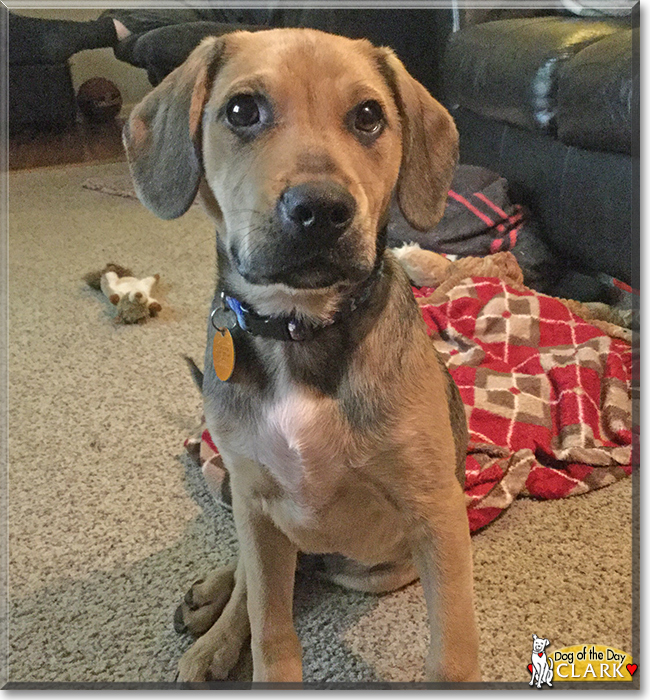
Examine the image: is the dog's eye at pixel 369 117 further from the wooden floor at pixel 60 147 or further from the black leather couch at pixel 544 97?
the wooden floor at pixel 60 147

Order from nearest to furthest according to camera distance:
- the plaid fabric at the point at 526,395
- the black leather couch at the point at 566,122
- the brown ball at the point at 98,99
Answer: the plaid fabric at the point at 526,395, the black leather couch at the point at 566,122, the brown ball at the point at 98,99

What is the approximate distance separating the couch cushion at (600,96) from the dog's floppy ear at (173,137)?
1.64 meters

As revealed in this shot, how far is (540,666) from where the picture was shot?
1.42 m

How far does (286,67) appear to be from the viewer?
49.5 inches

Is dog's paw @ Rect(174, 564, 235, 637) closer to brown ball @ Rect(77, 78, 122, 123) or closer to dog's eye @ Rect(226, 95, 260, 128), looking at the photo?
dog's eye @ Rect(226, 95, 260, 128)

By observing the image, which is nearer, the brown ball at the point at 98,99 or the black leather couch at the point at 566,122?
the black leather couch at the point at 566,122

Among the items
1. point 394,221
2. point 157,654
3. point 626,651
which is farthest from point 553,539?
point 394,221

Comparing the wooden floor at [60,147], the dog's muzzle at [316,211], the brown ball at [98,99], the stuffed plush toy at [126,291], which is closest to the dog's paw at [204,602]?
the dog's muzzle at [316,211]

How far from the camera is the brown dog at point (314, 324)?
47.9 inches

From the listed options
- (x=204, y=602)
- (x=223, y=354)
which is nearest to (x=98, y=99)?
(x=223, y=354)

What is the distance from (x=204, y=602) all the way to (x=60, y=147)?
13.9 ft

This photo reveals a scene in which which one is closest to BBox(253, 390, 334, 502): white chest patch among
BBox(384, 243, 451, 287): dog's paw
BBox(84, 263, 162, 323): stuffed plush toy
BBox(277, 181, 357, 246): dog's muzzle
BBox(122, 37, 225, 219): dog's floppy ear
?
BBox(277, 181, 357, 246): dog's muzzle

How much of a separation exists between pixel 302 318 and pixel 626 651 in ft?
3.51

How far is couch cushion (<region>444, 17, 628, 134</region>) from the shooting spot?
2965 mm
